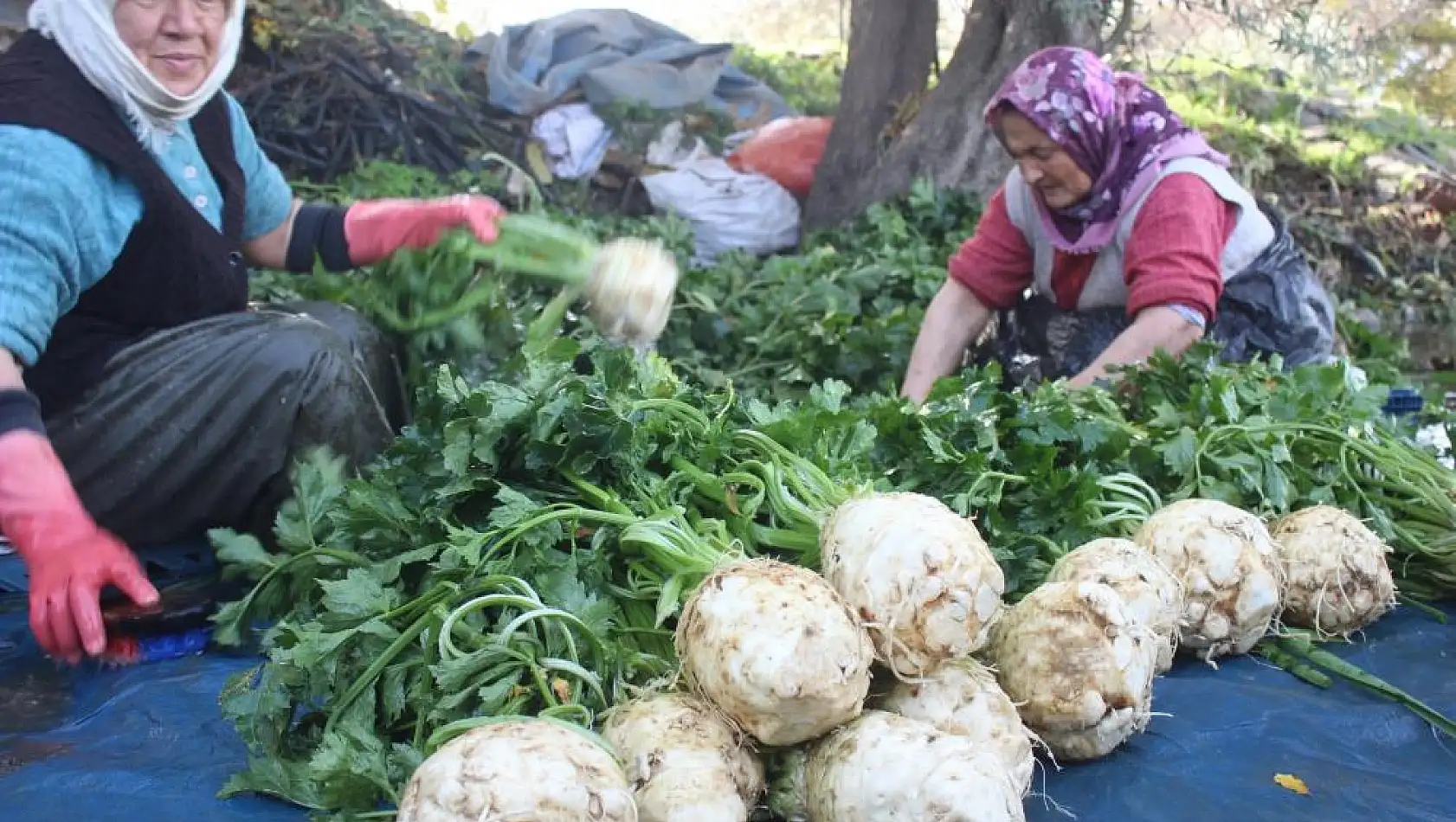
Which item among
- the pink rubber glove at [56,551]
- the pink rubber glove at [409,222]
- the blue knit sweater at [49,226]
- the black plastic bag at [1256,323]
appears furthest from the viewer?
the black plastic bag at [1256,323]

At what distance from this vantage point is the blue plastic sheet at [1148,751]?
75.0 inches

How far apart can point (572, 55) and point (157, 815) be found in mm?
7640

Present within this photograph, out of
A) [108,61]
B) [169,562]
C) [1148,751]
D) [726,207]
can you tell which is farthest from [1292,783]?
[726,207]

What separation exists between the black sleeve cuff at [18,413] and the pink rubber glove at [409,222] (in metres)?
1.23

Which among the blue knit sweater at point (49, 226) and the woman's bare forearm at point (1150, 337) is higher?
the blue knit sweater at point (49, 226)

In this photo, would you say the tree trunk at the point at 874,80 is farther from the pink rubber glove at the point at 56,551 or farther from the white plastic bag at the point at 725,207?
the pink rubber glove at the point at 56,551

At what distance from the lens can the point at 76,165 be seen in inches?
103

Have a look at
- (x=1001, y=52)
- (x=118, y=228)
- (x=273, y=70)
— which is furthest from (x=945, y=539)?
(x=273, y=70)

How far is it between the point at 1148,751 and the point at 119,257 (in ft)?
8.12

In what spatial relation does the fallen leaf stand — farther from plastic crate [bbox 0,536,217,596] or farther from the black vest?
the black vest

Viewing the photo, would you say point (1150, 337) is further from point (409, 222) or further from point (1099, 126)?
point (409, 222)

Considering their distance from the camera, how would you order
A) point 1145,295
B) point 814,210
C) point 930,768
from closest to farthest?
point 930,768, point 1145,295, point 814,210

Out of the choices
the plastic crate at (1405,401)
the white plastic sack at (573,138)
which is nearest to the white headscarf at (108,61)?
the plastic crate at (1405,401)

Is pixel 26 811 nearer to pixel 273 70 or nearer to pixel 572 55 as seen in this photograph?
pixel 273 70
